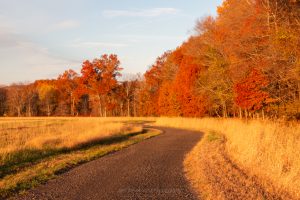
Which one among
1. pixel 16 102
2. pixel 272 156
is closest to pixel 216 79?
pixel 272 156

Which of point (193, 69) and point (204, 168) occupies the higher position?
point (193, 69)

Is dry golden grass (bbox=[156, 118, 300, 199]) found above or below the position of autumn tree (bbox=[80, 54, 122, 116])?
below

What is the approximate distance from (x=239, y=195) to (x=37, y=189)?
17.1 ft

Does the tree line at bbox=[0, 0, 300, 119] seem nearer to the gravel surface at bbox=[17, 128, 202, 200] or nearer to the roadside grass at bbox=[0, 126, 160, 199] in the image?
the gravel surface at bbox=[17, 128, 202, 200]

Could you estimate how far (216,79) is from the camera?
118 feet

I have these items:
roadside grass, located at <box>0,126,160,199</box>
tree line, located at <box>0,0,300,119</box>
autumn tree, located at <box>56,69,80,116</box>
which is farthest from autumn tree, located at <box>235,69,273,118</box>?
autumn tree, located at <box>56,69,80,116</box>

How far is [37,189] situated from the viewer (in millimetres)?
8852

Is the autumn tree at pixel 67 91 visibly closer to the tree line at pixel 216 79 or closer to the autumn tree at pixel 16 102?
the tree line at pixel 216 79

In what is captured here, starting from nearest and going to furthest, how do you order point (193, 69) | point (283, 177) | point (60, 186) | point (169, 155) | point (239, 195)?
point (239, 195), point (283, 177), point (60, 186), point (169, 155), point (193, 69)

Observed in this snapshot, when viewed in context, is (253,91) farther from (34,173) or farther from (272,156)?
(34,173)

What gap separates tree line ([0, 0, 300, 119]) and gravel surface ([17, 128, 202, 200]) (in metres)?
10.6

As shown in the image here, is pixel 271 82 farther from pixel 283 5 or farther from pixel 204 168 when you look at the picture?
pixel 204 168

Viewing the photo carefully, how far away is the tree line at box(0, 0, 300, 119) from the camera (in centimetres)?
2019

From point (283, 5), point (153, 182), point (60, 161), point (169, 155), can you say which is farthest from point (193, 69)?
point (153, 182)
